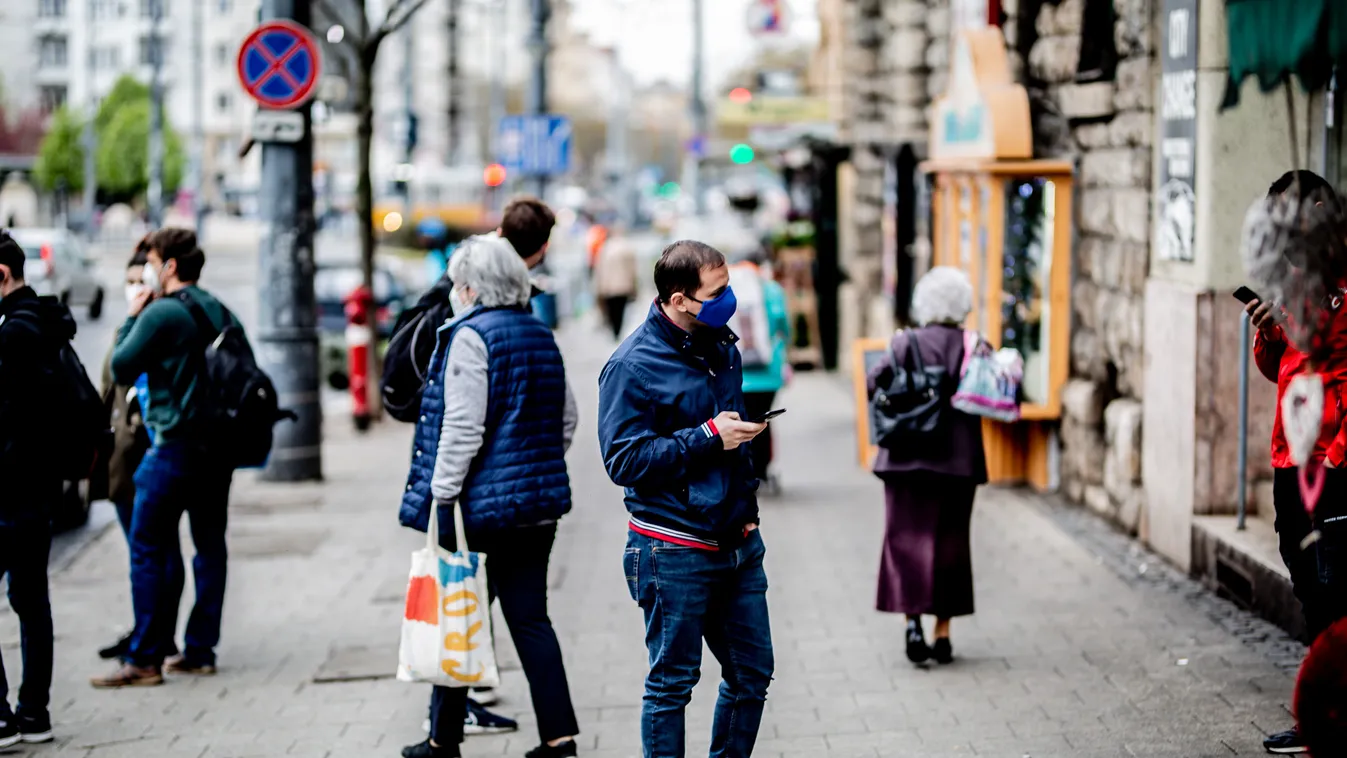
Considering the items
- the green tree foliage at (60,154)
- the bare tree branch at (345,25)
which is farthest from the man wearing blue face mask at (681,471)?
the green tree foliage at (60,154)

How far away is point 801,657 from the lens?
759cm

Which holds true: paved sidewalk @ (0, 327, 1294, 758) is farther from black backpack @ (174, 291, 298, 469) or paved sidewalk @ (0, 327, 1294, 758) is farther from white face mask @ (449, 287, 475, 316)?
white face mask @ (449, 287, 475, 316)

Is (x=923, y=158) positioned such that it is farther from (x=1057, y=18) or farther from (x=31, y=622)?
(x=31, y=622)

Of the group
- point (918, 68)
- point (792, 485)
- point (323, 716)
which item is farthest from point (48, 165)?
point (323, 716)

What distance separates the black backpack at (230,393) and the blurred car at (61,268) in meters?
19.4

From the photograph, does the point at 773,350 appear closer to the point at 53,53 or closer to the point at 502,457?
the point at 502,457

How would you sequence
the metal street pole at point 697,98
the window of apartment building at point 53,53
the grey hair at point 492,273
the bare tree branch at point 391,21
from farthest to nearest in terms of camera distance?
the window of apartment building at point 53,53, the metal street pole at point 697,98, the bare tree branch at point 391,21, the grey hair at point 492,273

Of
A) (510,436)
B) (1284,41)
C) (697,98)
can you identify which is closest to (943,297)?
(1284,41)

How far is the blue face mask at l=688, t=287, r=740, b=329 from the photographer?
5.04 metres

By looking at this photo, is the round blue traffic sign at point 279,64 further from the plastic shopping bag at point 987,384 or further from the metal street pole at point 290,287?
the plastic shopping bag at point 987,384

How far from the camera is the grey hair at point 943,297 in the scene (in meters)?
7.34

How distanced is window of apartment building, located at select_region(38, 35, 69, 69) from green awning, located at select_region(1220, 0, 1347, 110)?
7984cm

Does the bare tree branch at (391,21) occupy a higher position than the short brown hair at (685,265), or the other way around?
the bare tree branch at (391,21)

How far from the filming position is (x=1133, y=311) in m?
10.0
